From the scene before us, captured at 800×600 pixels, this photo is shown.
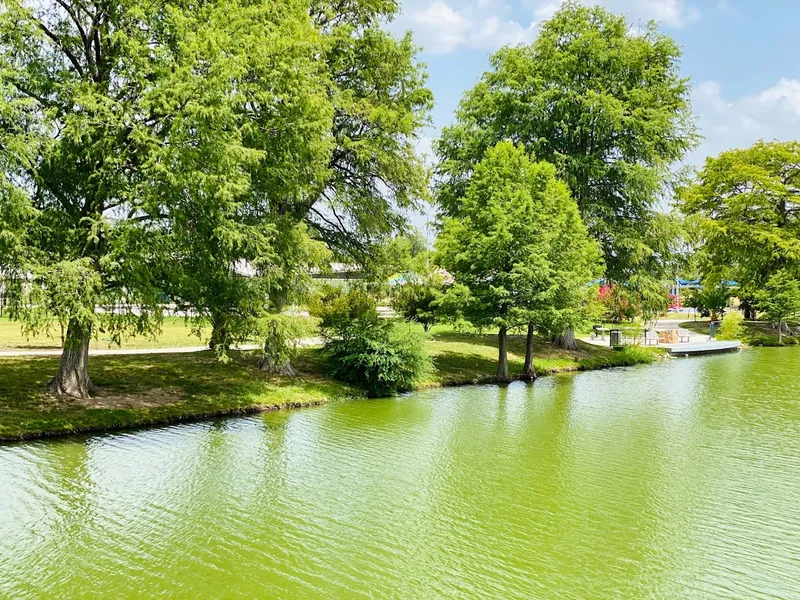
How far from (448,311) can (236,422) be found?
8773 mm

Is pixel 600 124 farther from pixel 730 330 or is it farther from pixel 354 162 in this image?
pixel 730 330

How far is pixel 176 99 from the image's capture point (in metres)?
12.5

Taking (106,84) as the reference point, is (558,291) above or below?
below

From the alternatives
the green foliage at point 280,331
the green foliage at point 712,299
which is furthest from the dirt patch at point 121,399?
the green foliage at point 712,299

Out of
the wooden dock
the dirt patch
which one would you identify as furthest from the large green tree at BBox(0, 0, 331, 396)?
the wooden dock

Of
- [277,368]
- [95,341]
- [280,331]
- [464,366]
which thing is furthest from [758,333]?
[95,341]

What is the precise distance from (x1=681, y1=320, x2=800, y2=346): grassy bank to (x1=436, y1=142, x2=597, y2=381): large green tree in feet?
68.5

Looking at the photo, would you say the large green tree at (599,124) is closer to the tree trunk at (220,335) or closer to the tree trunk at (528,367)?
the tree trunk at (528,367)

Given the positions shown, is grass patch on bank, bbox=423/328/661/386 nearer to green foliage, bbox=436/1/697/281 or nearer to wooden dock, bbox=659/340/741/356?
wooden dock, bbox=659/340/741/356

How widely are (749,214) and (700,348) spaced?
547 inches

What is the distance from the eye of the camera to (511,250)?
20922mm

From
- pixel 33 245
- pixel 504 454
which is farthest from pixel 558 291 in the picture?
pixel 33 245

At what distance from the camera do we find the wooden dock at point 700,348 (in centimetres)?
3086

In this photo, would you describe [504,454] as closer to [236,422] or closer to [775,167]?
[236,422]
